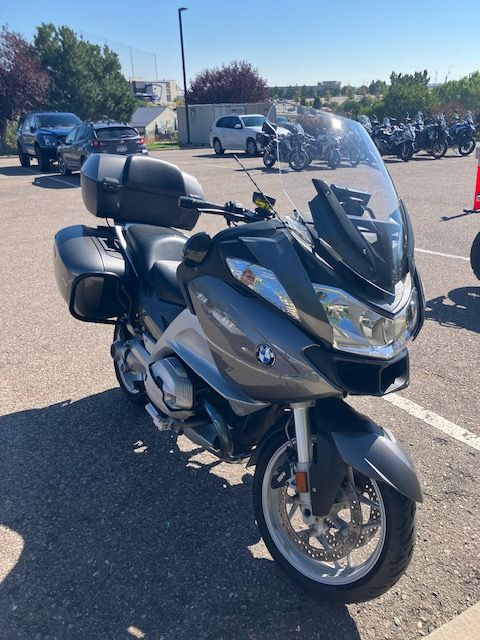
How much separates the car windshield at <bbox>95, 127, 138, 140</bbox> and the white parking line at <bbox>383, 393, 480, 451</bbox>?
42.5 ft

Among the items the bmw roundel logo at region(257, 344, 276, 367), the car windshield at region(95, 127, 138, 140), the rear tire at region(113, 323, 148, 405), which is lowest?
the rear tire at region(113, 323, 148, 405)

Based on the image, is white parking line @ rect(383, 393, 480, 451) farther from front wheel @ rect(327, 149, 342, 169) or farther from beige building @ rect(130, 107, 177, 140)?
beige building @ rect(130, 107, 177, 140)

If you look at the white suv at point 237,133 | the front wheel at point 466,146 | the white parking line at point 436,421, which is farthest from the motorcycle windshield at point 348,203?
the front wheel at point 466,146

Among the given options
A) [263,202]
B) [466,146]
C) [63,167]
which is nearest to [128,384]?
[263,202]

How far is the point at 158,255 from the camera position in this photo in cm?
332

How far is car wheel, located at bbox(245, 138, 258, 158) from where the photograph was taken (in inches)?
882

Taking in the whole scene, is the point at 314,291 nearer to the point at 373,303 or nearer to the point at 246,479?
the point at 373,303

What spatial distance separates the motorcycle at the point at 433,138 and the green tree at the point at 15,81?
75.6ft

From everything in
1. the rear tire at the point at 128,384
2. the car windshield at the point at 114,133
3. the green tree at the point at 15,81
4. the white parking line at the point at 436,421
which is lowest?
the white parking line at the point at 436,421

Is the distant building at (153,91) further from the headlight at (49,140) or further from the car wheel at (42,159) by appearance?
the headlight at (49,140)

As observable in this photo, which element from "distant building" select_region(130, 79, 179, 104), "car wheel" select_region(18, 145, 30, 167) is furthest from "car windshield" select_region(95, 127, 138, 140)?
"distant building" select_region(130, 79, 179, 104)

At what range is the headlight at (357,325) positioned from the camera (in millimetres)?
1942

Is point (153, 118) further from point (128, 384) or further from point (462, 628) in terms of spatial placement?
point (462, 628)

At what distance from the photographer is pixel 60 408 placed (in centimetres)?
377
